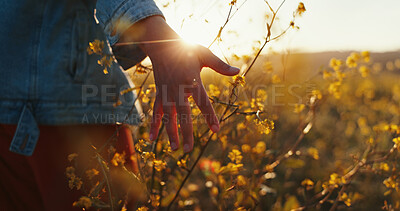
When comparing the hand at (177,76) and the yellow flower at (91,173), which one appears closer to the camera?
the hand at (177,76)

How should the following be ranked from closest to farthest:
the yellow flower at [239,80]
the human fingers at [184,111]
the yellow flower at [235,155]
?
the human fingers at [184,111], the yellow flower at [239,80], the yellow flower at [235,155]

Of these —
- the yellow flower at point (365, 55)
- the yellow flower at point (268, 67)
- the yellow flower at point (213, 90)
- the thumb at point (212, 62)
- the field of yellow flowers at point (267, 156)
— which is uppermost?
the yellow flower at point (365, 55)

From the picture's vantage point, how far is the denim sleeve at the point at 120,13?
986 millimetres

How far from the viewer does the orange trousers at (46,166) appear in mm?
1159

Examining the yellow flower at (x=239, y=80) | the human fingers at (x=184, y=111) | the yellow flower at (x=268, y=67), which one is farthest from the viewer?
the yellow flower at (x=268, y=67)

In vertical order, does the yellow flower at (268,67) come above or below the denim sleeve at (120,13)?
below

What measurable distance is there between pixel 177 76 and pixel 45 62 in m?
0.59

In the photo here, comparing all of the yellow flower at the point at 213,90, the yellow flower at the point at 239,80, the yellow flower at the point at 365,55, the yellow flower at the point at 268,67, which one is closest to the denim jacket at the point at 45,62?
the yellow flower at the point at 239,80

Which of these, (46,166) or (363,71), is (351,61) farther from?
(46,166)

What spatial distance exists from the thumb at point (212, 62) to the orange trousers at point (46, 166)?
539mm

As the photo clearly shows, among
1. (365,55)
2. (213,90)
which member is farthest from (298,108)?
(213,90)

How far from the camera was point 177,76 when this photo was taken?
2.89ft

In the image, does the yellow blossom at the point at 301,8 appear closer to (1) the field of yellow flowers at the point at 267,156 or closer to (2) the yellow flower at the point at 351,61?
(1) the field of yellow flowers at the point at 267,156

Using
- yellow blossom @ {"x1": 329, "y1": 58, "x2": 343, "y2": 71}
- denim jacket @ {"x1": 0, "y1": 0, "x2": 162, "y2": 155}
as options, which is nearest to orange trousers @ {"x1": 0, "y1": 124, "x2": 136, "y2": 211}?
denim jacket @ {"x1": 0, "y1": 0, "x2": 162, "y2": 155}
